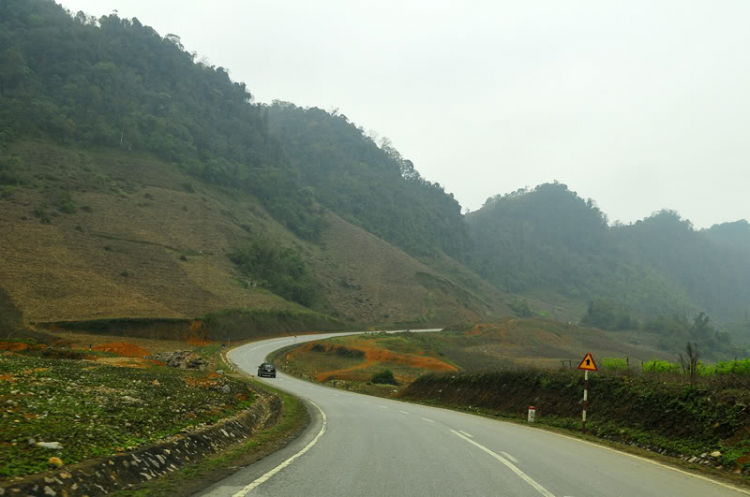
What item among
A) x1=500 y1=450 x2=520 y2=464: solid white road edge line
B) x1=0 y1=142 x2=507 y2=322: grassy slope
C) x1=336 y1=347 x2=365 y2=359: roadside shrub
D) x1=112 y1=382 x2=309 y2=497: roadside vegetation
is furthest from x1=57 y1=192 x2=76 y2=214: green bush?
x1=500 y1=450 x2=520 y2=464: solid white road edge line

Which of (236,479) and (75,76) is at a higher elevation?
(75,76)

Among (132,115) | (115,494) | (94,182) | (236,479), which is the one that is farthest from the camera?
(132,115)

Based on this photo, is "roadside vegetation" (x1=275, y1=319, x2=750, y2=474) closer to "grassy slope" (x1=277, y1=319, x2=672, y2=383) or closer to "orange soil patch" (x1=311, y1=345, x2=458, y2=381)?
"orange soil patch" (x1=311, y1=345, x2=458, y2=381)

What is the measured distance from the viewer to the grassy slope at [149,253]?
61.6 m

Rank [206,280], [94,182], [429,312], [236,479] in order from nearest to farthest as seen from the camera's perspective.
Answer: [236,479] < [206,280] < [94,182] < [429,312]

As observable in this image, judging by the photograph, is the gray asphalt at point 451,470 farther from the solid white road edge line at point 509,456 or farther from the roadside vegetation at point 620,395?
the roadside vegetation at point 620,395

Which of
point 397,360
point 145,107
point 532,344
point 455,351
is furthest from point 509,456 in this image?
point 145,107

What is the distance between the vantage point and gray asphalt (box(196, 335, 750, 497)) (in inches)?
285

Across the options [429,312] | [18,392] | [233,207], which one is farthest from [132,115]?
[18,392]

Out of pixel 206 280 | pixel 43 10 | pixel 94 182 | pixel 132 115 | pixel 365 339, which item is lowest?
pixel 365 339

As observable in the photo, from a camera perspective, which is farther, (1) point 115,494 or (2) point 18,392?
(2) point 18,392

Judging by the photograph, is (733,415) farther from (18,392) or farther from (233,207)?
(233,207)

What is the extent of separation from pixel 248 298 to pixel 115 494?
247 feet

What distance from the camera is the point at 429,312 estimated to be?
11594cm
